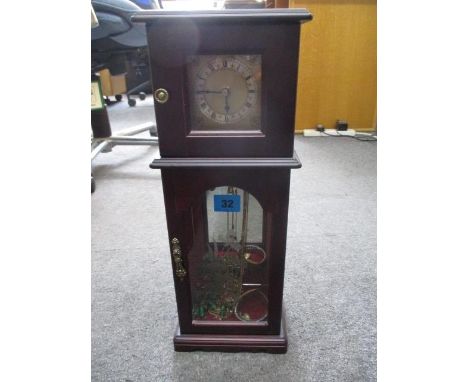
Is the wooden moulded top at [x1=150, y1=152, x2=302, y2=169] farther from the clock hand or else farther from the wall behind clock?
the wall behind clock

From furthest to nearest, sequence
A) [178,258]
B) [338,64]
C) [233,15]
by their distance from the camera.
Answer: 1. [338,64]
2. [178,258]
3. [233,15]

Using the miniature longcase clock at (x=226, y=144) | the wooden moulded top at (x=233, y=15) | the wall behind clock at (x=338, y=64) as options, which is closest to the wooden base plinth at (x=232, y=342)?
the miniature longcase clock at (x=226, y=144)

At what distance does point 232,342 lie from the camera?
0.74m

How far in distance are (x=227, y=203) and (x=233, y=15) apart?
1.13 ft

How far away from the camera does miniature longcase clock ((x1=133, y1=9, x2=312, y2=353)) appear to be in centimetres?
48

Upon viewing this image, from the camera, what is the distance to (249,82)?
1.73 ft

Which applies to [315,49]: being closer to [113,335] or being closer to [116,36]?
[116,36]

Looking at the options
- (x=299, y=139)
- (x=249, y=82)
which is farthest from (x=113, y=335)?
(x=299, y=139)

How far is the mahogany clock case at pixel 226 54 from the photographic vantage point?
467 millimetres

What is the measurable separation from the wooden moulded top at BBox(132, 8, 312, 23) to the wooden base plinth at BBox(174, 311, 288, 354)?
2.12 ft

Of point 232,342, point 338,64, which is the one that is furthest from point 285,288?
point 338,64

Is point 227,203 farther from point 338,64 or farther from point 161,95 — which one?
point 338,64

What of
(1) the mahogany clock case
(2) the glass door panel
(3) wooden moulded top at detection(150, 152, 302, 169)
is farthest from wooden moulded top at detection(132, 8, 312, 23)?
(2) the glass door panel

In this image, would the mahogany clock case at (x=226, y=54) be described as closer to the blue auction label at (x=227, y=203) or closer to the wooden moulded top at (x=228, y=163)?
the wooden moulded top at (x=228, y=163)
